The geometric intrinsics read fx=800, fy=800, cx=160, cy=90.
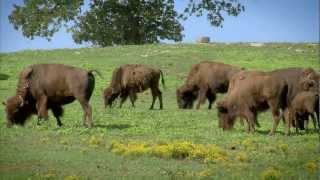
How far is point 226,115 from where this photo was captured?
65.7ft

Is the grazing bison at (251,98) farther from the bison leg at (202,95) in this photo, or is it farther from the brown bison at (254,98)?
the bison leg at (202,95)

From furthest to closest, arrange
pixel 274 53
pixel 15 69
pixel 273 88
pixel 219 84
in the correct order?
pixel 274 53, pixel 15 69, pixel 219 84, pixel 273 88

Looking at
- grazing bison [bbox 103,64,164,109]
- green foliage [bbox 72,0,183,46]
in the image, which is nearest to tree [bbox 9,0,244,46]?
green foliage [bbox 72,0,183,46]

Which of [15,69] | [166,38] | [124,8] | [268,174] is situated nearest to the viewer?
[268,174]

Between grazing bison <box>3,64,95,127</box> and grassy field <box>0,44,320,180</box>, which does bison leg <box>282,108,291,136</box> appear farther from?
grazing bison <box>3,64,95,127</box>

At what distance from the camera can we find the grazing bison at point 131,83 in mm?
28406

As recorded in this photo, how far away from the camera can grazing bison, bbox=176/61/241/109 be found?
93.9ft

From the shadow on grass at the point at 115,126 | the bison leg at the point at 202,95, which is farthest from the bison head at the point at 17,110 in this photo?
the bison leg at the point at 202,95

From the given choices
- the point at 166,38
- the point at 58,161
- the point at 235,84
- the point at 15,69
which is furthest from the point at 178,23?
the point at 58,161

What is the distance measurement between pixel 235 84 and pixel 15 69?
814 inches

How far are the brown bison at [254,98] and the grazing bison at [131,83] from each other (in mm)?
8486

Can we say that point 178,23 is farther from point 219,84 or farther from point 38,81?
point 38,81

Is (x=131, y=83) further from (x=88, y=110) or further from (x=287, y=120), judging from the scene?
(x=287, y=120)

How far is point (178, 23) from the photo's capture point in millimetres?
54500
